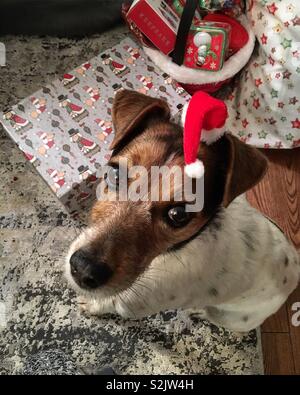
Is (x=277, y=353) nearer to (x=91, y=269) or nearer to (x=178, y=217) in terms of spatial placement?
(x=178, y=217)

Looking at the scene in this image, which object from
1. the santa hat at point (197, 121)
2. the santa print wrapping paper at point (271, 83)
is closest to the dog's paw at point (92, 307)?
the santa hat at point (197, 121)

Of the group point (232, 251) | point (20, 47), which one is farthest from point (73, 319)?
point (20, 47)

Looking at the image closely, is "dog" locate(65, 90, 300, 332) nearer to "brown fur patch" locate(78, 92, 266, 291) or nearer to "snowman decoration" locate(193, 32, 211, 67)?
"brown fur patch" locate(78, 92, 266, 291)

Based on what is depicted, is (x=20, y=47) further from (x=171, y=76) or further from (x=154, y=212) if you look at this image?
(x=154, y=212)

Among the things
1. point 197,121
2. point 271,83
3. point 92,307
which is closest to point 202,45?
point 271,83

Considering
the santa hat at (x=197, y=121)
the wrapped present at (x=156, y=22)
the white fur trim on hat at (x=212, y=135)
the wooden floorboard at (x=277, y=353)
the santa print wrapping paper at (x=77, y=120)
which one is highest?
the santa hat at (x=197, y=121)

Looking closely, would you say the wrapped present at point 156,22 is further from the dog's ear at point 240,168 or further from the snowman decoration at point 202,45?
the dog's ear at point 240,168

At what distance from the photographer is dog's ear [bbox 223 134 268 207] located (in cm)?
167

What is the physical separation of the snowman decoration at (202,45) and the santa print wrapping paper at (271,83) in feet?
0.98

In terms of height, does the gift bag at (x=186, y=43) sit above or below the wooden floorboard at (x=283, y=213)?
above

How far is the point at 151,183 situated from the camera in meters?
1.65

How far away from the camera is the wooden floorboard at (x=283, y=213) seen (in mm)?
2543

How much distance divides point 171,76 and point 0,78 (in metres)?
1.04

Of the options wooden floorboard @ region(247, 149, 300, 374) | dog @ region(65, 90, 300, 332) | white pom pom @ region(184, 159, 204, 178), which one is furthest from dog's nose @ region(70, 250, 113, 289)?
wooden floorboard @ region(247, 149, 300, 374)
